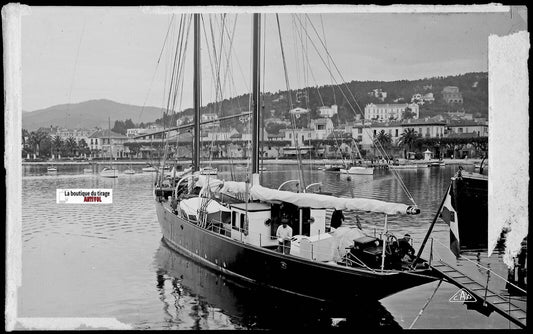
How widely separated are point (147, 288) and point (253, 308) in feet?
13.8

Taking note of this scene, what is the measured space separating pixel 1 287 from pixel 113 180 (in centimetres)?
3721

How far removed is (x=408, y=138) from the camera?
5450 centimetres

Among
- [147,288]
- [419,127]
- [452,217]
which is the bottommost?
[147,288]

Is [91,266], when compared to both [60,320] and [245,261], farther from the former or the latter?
[60,320]

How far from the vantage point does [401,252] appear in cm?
1412

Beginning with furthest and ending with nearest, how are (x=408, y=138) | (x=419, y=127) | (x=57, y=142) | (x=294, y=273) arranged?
(x=408, y=138)
(x=419, y=127)
(x=57, y=142)
(x=294, y=273)

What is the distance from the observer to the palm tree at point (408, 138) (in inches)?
2068

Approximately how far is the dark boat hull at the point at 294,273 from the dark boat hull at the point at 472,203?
148 centimetres

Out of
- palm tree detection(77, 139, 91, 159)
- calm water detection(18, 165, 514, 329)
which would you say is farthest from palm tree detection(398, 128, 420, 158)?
palm tree detection(77, 139, 91, 159)

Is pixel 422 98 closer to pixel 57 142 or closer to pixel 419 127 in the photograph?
pixel 419 127

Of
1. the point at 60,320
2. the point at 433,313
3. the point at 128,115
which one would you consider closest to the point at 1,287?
the point at 60,320

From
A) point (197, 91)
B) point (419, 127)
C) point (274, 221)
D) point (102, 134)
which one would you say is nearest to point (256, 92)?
point (274, 221)

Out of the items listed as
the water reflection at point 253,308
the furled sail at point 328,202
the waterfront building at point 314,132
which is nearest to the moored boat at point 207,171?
the furled sail at point 328,202

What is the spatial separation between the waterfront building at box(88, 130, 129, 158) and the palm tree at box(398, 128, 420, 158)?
26.2 m
